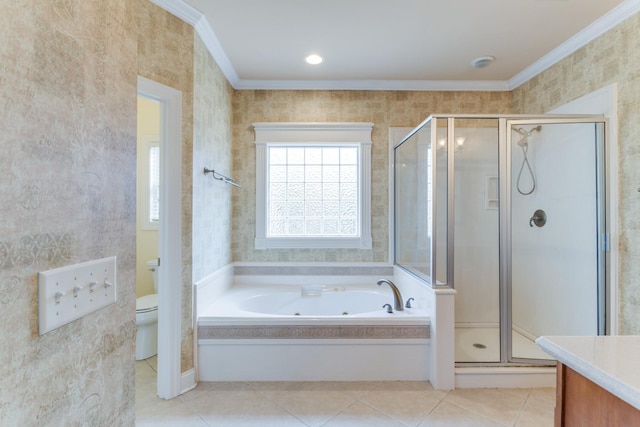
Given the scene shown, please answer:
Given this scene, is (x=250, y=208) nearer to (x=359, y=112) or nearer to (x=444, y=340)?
(x=359, y=112)

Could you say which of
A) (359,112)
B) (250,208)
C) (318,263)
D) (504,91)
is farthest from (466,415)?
(504,91)

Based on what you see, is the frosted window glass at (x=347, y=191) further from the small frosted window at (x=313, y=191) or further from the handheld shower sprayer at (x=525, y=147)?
the handheld shower sprayer at (x=525, y=147)

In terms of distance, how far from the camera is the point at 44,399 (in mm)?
531

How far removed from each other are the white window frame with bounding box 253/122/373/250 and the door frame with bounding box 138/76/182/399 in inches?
43.3

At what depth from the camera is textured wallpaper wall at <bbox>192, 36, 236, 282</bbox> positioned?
210 cm

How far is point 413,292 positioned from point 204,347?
1.66 meters

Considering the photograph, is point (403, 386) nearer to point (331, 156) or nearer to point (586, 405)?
point (586, 405)

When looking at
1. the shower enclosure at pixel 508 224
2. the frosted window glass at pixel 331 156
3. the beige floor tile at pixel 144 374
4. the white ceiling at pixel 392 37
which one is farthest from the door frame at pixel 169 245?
the shower enclosure at pixel 508 224

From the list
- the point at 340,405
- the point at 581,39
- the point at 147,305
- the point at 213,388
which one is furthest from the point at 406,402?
the point at 581,39

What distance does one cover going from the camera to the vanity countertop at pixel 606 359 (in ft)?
1.98

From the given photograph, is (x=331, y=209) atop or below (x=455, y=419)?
atop

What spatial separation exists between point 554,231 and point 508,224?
0.70m

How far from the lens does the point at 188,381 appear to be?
6.48ft

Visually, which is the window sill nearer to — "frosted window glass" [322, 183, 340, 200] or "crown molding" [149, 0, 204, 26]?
"frosted window glass" [322, 183, 340, 200]
